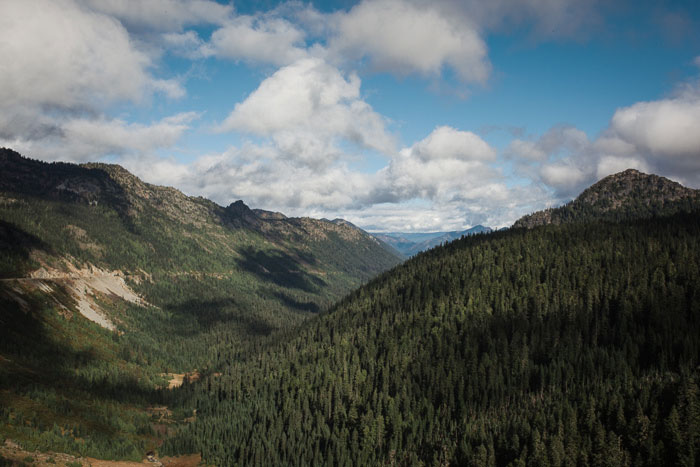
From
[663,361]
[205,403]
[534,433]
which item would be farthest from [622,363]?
[205,403]

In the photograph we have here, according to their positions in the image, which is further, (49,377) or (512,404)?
(49,377)

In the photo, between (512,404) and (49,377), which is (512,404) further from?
(49,377)

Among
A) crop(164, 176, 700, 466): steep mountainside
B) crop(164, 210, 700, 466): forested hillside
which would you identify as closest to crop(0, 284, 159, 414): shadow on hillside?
crop(164, 210, 700, 466): forested hillside

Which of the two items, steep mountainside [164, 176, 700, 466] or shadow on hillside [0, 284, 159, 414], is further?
shadow on hillside [0, 284, 159, 414]

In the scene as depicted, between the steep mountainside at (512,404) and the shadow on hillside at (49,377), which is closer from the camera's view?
the steep mountainside at (512,404)

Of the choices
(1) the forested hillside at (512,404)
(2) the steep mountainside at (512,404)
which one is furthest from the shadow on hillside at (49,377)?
(2) the steep mountainside at (512,404)

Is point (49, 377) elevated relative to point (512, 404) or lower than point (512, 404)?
elevated

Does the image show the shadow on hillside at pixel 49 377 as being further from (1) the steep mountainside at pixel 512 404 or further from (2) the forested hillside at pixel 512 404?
(1) the steep mountainside at pixel 512 404

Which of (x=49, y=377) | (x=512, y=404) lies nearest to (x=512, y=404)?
(x=512, y=404)

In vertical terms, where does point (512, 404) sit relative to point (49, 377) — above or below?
below

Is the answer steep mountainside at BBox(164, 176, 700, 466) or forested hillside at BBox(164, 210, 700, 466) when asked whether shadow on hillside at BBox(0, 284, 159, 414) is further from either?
steep mountainside at BBox(164, 176, 700, 466)

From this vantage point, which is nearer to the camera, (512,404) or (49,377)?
(512,404)

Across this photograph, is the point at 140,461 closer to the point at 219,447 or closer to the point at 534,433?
the point at 219,447
